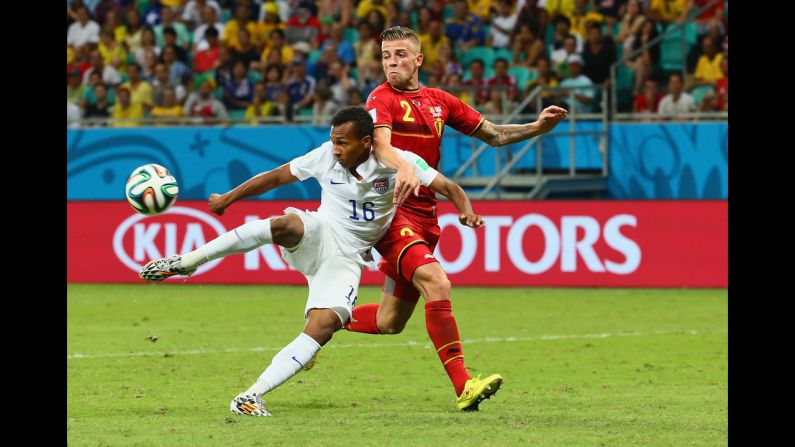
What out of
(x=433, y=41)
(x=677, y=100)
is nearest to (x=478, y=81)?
(x=433, y=41)

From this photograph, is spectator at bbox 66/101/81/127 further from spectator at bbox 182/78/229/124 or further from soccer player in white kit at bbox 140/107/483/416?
Result: soccer player in white kit at bbox 140/107/483/416

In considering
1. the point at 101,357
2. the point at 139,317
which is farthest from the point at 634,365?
the point at 139,317

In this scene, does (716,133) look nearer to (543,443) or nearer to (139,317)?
(139,317)

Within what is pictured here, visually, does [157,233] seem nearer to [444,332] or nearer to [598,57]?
[598,57]

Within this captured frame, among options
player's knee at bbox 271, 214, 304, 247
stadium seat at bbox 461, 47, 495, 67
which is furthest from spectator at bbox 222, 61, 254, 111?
player's knee at bbox 271, 214, 304, 247

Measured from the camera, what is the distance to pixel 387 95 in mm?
8641

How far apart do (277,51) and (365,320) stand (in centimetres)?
1263

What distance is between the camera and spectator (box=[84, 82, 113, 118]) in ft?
70.9

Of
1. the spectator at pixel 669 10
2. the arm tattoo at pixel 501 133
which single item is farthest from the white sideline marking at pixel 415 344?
the spectator at pixel 669 10

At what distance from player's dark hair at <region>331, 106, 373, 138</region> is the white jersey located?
228 mm

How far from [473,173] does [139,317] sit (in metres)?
6.61

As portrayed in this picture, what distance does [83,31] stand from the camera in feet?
76.2

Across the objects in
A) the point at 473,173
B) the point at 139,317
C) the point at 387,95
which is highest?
the point at 387,95

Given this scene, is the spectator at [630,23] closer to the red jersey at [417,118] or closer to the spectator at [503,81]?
the spectator at [503,81]
